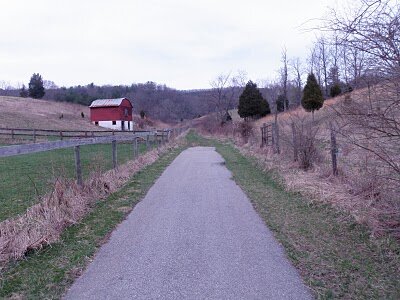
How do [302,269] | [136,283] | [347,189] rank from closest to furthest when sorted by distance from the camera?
[136,283]
[302,269]
[347,189]

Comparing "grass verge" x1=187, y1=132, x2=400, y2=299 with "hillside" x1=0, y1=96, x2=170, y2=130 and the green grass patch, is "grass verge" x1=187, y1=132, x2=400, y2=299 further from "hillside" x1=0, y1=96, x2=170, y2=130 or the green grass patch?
"hillside" x1=0, y1=96, x2=170, y2=130

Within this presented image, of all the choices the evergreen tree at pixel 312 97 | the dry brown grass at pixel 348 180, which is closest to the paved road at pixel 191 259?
the dry brown grass at pixel 348 180

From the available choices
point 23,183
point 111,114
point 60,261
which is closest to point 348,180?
point 60,261

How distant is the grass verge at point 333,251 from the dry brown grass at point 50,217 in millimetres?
3541

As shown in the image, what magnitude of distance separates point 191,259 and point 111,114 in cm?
7425

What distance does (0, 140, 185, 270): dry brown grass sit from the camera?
5395mm

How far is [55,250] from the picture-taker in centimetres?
559

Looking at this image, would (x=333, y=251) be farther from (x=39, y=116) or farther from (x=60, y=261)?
(x=39, y=116)

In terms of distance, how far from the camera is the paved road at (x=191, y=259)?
13.9 feet

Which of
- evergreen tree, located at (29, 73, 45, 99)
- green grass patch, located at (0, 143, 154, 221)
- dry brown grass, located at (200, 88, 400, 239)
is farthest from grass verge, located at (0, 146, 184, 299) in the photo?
evergreen tree, located at (29, 73, 45, 99)

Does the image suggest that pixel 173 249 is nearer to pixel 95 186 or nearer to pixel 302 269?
pixel 302 269

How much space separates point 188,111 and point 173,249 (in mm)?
140940

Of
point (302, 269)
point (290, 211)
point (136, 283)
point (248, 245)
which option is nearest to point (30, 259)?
point (136, 283)

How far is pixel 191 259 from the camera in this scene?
5.27m
